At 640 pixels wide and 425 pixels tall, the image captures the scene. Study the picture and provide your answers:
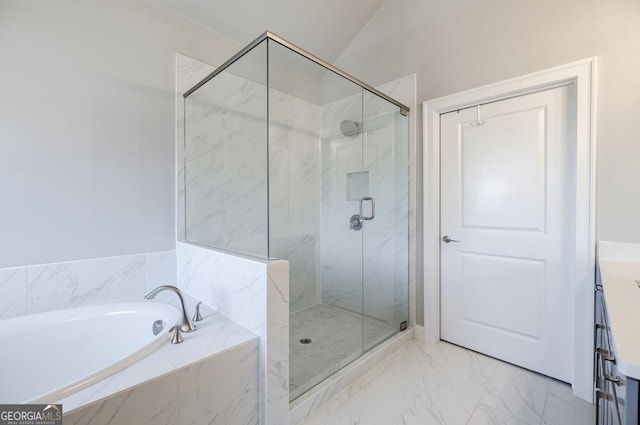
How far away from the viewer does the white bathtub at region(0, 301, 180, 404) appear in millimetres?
1308

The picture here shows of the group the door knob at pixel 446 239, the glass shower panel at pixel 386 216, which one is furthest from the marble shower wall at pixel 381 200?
the door knob at pixel 446 239

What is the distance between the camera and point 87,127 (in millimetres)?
1732

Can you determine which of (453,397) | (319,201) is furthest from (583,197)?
(319,201)

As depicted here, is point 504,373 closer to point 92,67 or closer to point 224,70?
point 224,70

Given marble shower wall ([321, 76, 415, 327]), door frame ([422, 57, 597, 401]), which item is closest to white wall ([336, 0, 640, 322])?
door frame ([422, 57, 597, 401])

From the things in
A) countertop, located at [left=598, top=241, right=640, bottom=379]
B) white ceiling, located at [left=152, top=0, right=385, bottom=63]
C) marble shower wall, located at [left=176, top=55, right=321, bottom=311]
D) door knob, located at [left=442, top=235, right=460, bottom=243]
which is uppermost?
white ceiling, located at [left=152, top=0, right=385, bottom=63]

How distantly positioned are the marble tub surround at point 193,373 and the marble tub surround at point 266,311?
0.18 feet

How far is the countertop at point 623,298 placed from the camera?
62cm

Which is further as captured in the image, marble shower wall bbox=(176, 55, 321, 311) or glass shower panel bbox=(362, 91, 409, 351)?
glass shower panel bbox=(362, 91, 409, 351)

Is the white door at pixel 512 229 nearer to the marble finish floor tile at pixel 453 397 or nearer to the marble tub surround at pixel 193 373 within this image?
the marble finish floor tile at pixel 453 397

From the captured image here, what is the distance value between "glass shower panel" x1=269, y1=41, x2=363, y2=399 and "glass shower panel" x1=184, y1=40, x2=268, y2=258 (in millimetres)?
231

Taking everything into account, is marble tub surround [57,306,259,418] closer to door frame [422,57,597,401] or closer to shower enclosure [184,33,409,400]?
shower enclosure [184,33,409,400]

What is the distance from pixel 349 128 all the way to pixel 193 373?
2119 mm

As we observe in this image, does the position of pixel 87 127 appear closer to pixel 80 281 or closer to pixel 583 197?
pixel 80 281
